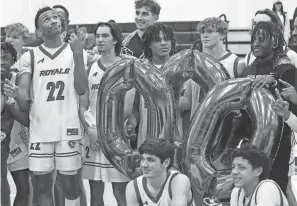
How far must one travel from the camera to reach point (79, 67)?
5.31 metres

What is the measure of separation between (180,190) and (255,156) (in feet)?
1.68

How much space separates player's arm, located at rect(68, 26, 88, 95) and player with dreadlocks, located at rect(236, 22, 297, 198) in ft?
3.87

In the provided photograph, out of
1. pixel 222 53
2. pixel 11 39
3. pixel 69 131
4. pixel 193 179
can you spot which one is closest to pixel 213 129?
pixel 193 179

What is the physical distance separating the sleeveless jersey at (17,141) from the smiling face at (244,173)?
2063mm

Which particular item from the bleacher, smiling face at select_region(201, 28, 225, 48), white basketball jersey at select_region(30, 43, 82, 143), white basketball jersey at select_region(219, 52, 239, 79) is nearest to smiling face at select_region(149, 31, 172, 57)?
smiling face at select_region(201, 28, 225, 48)

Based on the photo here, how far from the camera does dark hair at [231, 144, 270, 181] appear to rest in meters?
4.32

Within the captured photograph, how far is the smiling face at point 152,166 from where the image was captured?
4.55 m

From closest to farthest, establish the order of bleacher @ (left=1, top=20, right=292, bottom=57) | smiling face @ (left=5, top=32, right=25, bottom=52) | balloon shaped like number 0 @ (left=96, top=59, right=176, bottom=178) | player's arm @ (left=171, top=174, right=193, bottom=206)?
player's arm @ (left=171, top=174, right=193, bottom=206)
balloon shaped like number 0 @ (left=96, top=59, right=176, bottom=178)
smiling face @ (left=5, top=32, right=25, bottom=52)
bleacher @ (left=1, top=20, right=292, bottom=57)

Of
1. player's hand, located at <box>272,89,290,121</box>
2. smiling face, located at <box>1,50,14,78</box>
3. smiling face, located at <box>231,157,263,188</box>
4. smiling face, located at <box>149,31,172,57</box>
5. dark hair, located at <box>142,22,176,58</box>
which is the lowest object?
smiling face, located at <box>231,157,263,188</box>

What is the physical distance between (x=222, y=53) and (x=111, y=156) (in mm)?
1126

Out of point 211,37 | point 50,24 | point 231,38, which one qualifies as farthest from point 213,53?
point 231,38

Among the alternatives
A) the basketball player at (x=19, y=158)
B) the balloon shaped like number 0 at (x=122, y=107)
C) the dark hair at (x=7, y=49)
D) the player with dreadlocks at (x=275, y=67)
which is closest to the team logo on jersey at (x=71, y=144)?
the balloon shaped like number 0 at (x=122, y=107)

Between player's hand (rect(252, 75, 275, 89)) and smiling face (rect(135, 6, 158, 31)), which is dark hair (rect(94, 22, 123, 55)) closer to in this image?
smiling face (rect(135, 6, 158, 31))

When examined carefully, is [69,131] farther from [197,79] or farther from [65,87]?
[197,79]
